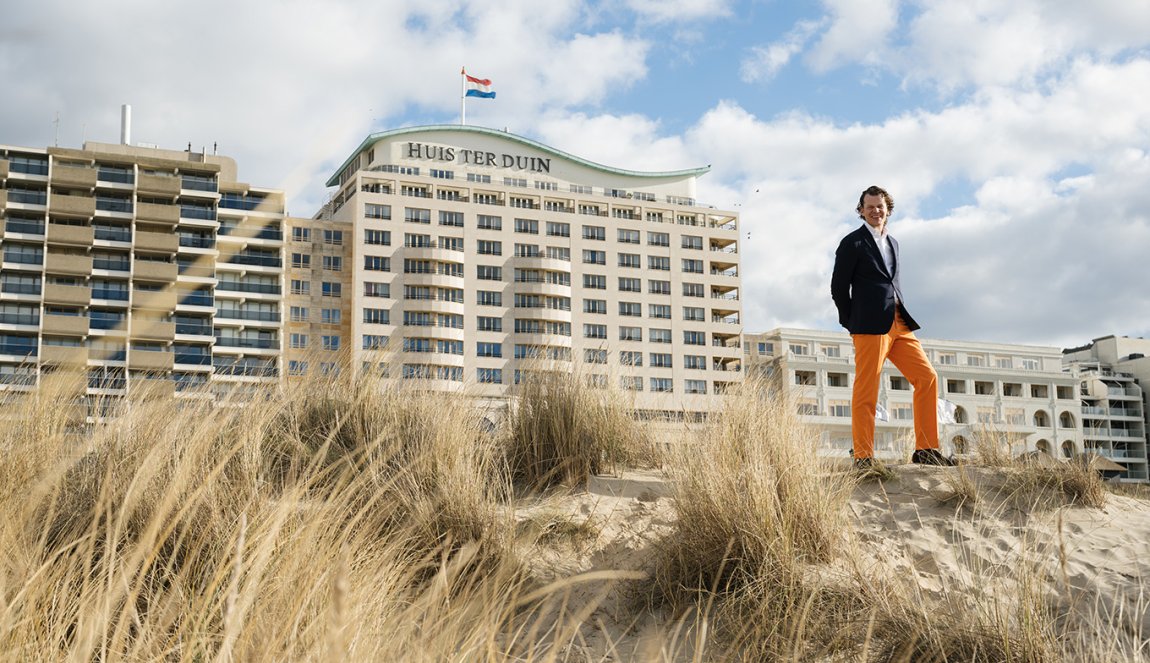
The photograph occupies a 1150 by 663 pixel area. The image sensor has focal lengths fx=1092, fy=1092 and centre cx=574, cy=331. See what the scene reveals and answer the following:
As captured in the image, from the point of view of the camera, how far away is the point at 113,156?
70.5 meters

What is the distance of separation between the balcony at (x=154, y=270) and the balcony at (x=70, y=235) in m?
→ 3.13

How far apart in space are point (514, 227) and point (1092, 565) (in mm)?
76009

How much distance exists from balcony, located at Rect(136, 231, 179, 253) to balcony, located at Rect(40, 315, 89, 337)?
19.5ft

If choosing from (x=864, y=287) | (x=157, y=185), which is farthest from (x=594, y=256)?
(x=864, y=287)

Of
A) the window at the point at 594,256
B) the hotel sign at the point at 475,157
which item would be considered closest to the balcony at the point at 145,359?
the hotel sign at the point at 475,157

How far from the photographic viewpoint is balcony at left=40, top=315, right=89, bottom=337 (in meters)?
67.0

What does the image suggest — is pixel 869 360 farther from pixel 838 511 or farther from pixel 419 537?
pixel 419 537

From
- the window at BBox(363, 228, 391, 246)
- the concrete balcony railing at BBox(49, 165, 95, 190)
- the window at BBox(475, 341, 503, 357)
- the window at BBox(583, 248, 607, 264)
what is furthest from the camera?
the window at BBox(583, 248, 607, 264)

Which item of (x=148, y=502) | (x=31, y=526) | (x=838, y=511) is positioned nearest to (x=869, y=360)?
(x=838, y=511)

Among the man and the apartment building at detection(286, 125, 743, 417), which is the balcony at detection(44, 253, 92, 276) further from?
the man

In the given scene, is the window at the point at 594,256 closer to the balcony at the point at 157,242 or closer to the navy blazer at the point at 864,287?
the balcony at the point at 157,242

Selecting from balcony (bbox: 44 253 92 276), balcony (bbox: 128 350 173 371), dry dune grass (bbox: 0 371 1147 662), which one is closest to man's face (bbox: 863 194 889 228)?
dry dune grass (bbox: 0 371 1147 662)

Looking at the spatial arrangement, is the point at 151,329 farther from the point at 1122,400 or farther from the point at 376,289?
the point at 1122,400

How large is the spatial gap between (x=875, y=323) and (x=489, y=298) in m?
71.3
